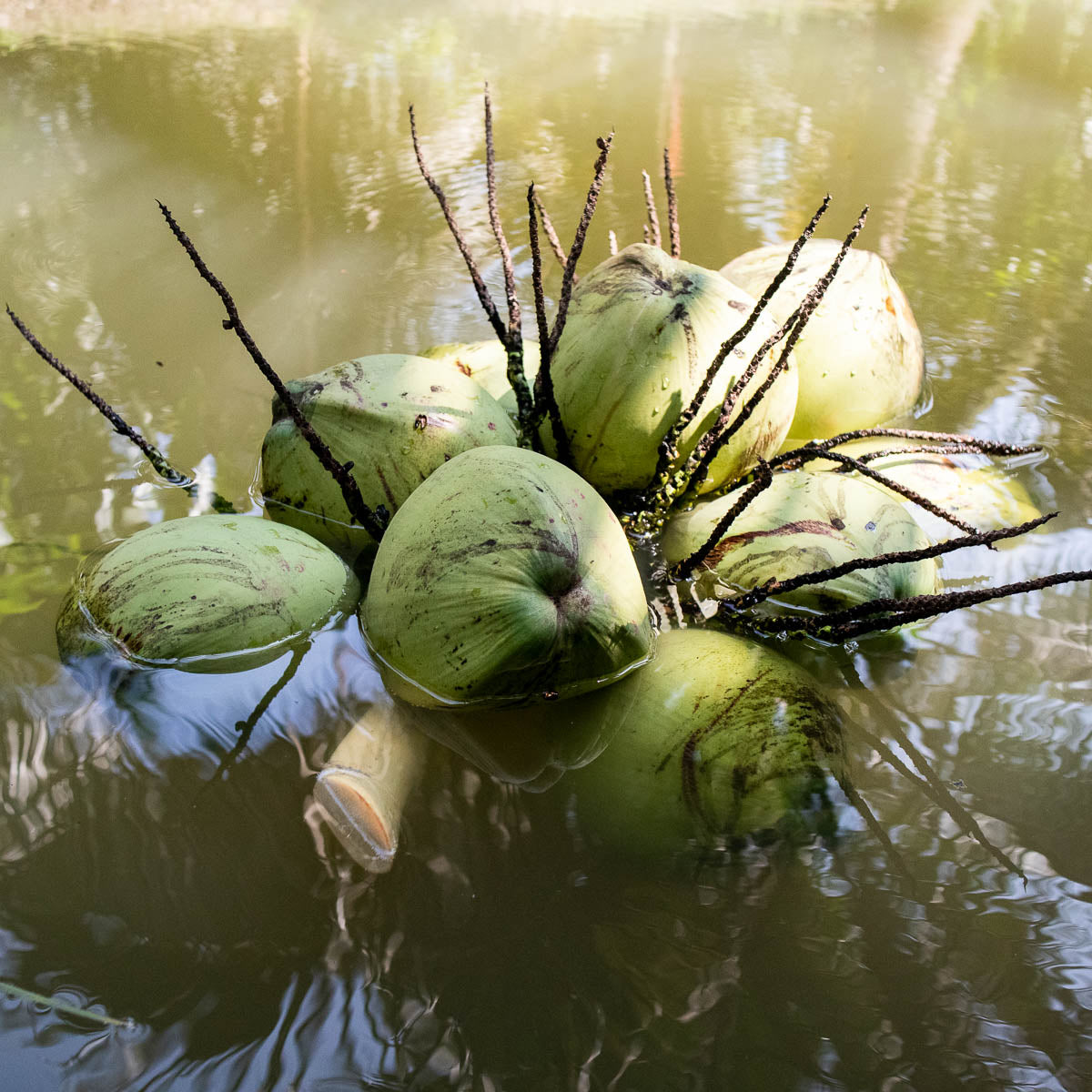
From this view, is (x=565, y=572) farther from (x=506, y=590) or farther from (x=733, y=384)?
(x=733, y=384)

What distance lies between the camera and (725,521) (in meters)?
1.45

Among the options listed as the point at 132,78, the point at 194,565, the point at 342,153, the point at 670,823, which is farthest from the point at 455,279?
the point at 132,78

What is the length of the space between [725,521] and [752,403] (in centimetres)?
19

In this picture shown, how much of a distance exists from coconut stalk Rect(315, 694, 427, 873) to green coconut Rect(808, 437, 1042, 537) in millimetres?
941

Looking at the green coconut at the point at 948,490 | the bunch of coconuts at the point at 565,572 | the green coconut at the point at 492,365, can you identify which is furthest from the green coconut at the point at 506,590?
the green coconut at the point at 948,490

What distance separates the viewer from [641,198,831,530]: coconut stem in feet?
4.80

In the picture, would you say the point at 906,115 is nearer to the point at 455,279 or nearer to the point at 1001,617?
the point at 455,279

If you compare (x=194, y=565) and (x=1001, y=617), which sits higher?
(x=194, y=565)

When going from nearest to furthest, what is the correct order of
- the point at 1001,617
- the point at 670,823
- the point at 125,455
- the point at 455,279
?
the point at 670,823 → the point at 1001,617 → the point at 125,455 → the point at 455,279

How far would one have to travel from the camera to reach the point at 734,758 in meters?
1.23

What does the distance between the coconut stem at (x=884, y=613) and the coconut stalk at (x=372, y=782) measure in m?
0.56

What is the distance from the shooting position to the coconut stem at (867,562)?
1.30 m

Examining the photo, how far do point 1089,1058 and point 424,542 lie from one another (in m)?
0.96

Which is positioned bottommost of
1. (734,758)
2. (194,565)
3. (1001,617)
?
(1001,617)
